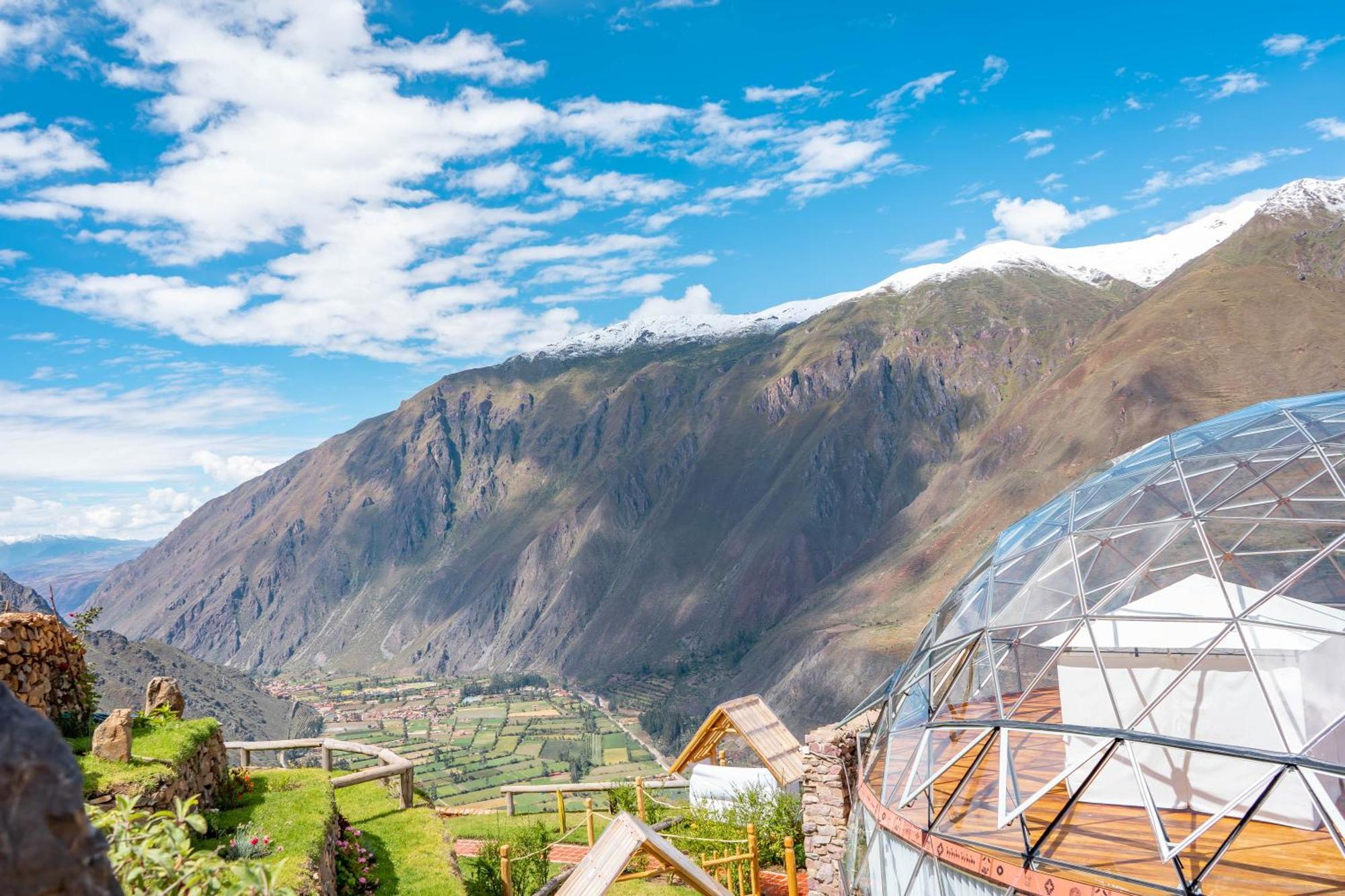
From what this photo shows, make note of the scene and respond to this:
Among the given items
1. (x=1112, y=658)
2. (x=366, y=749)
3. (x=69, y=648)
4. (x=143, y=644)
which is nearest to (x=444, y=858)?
(x=366, y=749)

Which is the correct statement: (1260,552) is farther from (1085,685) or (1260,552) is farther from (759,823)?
(759,823)

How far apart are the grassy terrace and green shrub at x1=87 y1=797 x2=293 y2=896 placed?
659 centimetres

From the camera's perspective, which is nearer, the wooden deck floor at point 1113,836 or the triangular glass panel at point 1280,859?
the triangular glass panel at point 1280,859

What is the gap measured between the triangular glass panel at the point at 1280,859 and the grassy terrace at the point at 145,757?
13.9 metres

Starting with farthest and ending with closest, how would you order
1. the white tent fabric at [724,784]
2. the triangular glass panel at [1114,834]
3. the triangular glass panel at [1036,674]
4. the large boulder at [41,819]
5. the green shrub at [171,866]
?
the white tent fabric at [724,784] → the triangular glass panel at [1036,674] → the triangular glass panel at [1114,834] → the green shrub at [171,866] → the large boulder at [41,819]

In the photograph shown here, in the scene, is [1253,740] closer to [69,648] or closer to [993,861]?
[993,861]

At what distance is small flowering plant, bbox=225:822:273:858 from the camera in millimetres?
13016

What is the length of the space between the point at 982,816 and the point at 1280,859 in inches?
131

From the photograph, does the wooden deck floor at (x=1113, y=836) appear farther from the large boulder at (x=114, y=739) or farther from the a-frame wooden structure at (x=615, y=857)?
the large boulder at (x=114, y=739)

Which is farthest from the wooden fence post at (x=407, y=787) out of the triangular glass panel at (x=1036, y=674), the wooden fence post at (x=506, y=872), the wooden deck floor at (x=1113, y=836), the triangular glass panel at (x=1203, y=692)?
the triangular glass panel at (x=1203, y=692)

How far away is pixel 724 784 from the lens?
958 inches

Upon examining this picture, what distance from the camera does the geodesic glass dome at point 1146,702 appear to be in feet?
31.1

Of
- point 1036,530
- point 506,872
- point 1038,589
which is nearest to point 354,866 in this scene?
point 506,872

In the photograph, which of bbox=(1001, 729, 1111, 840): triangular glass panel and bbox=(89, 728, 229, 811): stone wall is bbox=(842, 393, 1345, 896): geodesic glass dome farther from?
bbox=(89, 728, 229, 811): stone wall
